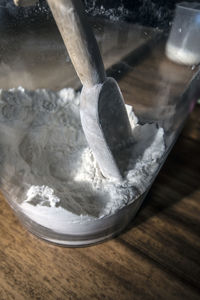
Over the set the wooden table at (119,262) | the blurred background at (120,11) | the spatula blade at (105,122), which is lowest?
the wooden table at (119,262)

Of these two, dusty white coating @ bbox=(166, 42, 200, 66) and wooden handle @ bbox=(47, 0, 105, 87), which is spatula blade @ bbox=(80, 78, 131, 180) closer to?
wooden handle @ bbox=(47, 0, 105, 87)

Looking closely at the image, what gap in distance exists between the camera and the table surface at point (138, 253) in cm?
29

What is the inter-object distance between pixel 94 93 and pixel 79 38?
57 millimetres

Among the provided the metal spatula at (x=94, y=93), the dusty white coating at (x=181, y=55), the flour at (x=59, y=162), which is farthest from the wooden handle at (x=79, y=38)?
the dusty white coating at (x=181, y=55)

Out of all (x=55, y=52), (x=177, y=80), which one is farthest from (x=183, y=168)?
(x=55, y=52)

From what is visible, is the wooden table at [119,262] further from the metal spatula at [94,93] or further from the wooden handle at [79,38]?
the wooden handle at [79,38]

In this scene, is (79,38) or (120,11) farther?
(120,11)

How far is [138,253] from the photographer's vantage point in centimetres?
33

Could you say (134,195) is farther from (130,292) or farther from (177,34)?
(177,34)

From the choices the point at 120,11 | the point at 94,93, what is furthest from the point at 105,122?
the point at 120,11

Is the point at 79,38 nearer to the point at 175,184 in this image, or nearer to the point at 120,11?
the point at 120,11

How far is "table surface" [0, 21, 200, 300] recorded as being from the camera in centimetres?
29

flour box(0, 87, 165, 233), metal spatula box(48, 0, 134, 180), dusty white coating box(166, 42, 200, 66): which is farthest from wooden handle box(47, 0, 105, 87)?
dusty white coating box(166, 42, 200, 66)

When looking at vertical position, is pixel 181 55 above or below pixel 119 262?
above
